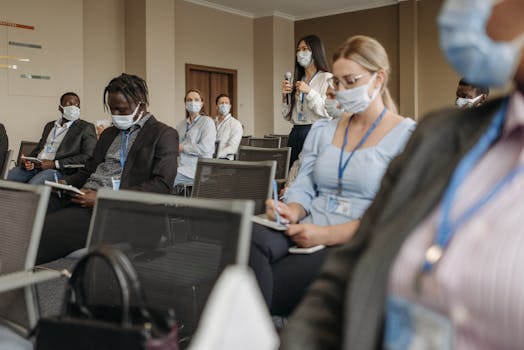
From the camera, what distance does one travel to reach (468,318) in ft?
2.40

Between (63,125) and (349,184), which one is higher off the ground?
(63,125)

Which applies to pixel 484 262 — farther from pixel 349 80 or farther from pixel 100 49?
pixel 100 49

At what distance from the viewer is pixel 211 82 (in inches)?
417

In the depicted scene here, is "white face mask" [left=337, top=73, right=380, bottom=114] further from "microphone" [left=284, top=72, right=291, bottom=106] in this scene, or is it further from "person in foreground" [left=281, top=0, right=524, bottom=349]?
"microphone" [left=284, top=72, right=291, bottom=106]

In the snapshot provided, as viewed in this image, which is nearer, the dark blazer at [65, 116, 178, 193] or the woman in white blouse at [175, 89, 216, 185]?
the dark blazer at [65, 116, 178, 193]

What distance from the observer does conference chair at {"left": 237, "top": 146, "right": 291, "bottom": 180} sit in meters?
3.66

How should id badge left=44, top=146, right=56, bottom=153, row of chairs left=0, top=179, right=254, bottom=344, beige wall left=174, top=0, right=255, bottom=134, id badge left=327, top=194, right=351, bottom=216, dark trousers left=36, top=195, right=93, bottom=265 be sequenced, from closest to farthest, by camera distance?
row of chairs left=0, top=179, right=254, bottom=344, id badge left=327, top=194, right=351, bottom=216, dark trousers left=36, top=195, right=93, bottom=265, id badge left=44, top=146, right=56, bottom=153, beige wall left=174, top=0, right=255, bottom=134

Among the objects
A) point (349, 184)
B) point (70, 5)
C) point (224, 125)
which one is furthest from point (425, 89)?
point (349, 184)

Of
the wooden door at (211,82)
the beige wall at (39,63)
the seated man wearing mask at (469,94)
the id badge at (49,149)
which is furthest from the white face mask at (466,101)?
the wooden door at (211,82)

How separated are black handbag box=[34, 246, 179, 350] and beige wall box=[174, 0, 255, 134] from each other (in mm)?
8672

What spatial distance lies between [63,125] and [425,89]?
6.90 metres

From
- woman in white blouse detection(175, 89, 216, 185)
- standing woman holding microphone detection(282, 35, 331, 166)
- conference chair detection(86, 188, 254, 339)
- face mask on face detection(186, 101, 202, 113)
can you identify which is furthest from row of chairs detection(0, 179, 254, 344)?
face mask on face detection(186, 101, 202, 113)

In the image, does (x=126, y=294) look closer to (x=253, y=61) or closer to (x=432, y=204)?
(x=432, y=204)

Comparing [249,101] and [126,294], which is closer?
[126,294]
